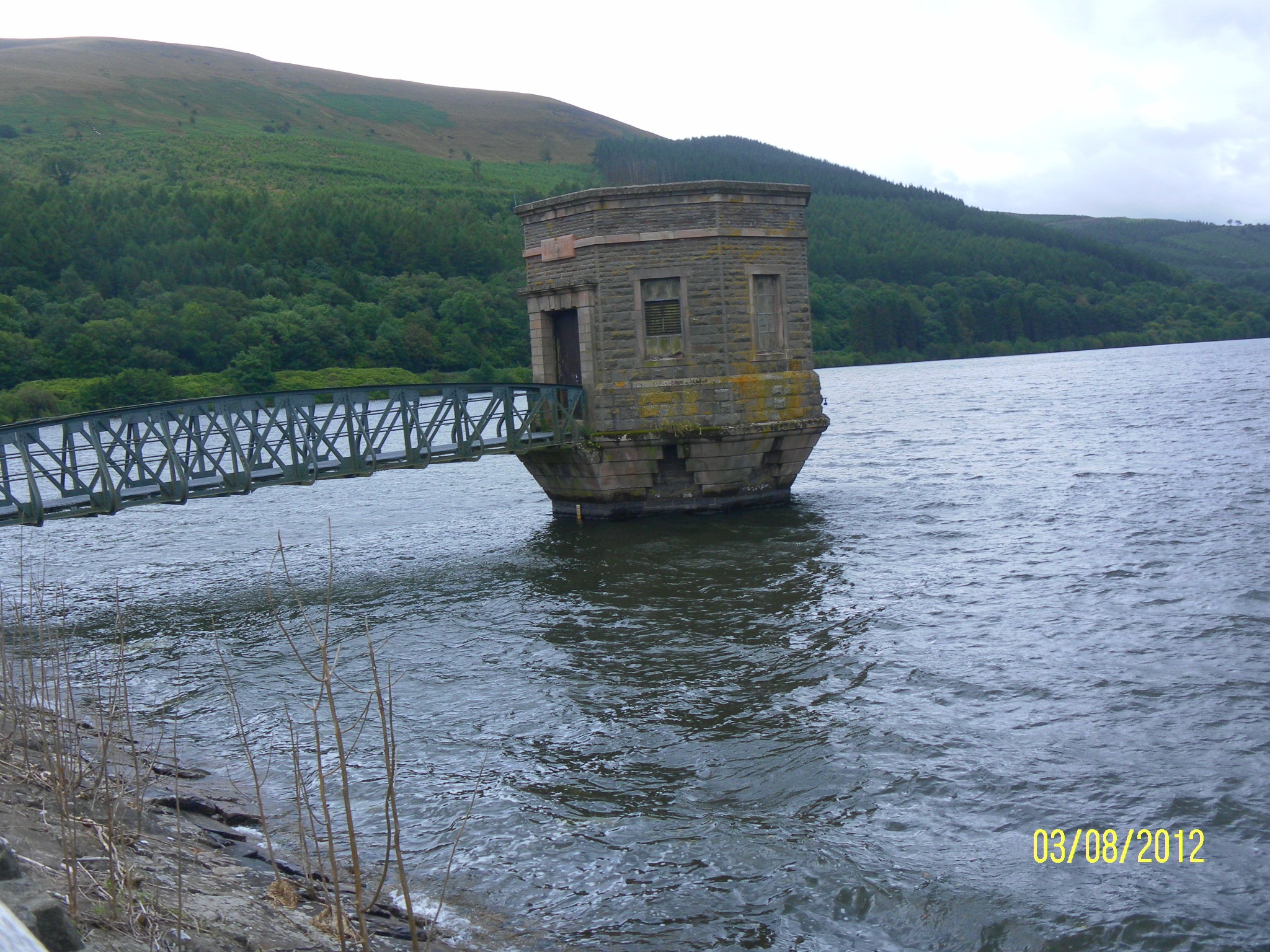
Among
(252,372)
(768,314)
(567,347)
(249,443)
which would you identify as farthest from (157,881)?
(252,372)

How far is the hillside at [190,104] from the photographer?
444ft

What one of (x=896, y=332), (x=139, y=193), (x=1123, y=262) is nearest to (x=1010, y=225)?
(x=1123, y=262)

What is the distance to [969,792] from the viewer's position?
28.2 feet

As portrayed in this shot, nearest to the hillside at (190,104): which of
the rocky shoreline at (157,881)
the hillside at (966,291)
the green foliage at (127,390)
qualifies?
the hillside at (966,291)

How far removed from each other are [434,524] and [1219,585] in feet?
52.6

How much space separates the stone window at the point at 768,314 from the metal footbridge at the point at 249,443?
3.84 metres

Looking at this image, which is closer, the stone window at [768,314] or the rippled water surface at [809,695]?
the rippled water surface at [809,695]

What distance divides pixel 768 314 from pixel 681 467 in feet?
11.8

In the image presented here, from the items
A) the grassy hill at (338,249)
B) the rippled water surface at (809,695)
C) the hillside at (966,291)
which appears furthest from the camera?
the hillside at (966,291)

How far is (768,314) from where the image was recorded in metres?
22.2

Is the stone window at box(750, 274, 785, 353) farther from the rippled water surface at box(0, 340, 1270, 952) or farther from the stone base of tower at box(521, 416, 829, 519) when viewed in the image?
the rippled water surface at box(0, 340, 1270, 952)

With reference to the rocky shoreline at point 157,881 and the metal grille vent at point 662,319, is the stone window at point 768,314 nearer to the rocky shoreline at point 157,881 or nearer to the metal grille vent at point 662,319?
the metal grille vent at point 662,319

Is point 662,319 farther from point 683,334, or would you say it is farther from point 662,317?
point 683,334
